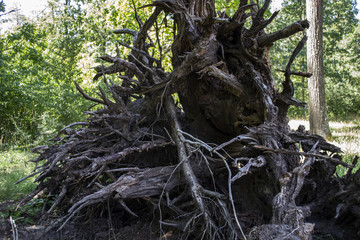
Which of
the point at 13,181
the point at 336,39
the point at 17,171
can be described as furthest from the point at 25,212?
the point at 336,39

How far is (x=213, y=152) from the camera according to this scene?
340 centimetres

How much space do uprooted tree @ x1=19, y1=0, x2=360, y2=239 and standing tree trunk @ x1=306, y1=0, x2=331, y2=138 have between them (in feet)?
17.7

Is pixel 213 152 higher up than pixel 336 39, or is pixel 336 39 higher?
pixel 336 39

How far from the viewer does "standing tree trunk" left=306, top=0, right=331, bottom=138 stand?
27.8 feet

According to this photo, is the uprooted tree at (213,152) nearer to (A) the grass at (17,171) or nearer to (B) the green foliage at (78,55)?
(B) the green foliage at (78,55)

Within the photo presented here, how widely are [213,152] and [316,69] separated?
6705mm

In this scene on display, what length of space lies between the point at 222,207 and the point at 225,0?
12112mm

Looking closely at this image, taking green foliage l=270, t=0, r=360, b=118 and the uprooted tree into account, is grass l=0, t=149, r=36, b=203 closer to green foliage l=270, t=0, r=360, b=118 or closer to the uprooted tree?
the uprooted tree

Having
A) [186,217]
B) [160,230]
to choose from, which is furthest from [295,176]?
[160,230]

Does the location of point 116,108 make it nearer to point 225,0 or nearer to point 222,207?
point 222,207

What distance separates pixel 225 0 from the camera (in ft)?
43.0

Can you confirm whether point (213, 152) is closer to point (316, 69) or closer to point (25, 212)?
point (25, 212)

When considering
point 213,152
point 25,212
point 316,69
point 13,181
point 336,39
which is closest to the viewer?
point 213,152

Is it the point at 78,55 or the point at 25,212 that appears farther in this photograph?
the point at 78,55
